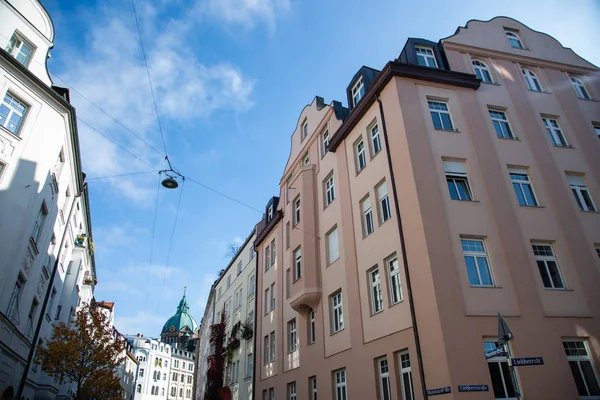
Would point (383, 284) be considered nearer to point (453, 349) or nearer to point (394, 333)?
point (394, 333)

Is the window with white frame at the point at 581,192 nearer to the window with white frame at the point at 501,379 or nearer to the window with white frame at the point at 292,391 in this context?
the window with white frame at the point at 501,379

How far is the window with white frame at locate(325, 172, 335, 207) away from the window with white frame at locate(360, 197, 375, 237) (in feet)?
11.3

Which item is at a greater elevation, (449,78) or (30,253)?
(449,78)

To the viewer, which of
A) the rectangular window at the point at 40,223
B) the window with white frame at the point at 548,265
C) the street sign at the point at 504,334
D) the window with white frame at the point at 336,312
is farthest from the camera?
the rectangular window at the point at 40,223

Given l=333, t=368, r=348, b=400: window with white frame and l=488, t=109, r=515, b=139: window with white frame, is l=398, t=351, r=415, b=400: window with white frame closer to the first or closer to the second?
l=333, t=368, r=348, b=400: window with white frame

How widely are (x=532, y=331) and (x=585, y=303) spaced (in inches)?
102

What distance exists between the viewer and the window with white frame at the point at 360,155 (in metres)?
19.1

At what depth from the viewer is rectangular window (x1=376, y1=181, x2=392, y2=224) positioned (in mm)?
16391

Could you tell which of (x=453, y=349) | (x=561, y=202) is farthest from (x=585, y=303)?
(x=453, y=349)

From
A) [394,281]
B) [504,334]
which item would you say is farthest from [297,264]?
[504,334]

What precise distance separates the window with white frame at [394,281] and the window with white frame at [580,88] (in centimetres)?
1398

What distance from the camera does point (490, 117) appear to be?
17.9 m

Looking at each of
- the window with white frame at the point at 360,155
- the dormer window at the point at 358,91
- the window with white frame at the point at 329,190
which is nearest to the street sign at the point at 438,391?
the window with white frame at the point at 360,155

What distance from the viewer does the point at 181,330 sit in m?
140
